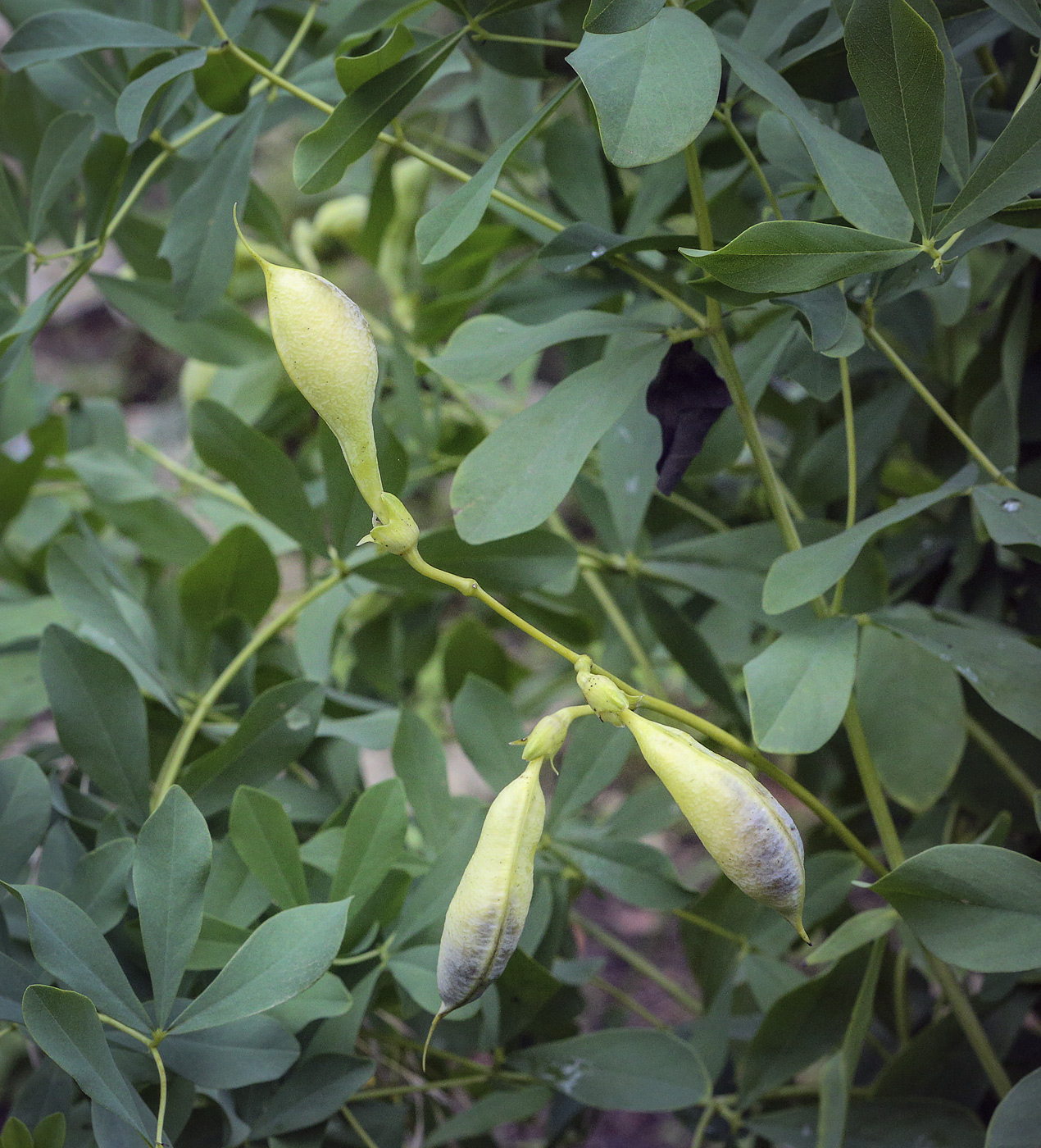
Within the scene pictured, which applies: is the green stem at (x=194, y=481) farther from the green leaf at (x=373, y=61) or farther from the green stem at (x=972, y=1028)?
the green stem at (x=972, y=1028)

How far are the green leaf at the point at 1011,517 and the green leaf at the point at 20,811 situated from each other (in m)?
0.35

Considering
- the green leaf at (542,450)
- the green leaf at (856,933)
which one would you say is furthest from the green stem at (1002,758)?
the green leaf at (542,450)

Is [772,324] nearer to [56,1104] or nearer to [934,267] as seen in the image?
[934,267]

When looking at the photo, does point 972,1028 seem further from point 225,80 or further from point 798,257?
point 225,80

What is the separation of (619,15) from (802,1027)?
0.38m

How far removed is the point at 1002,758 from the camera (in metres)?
0.48

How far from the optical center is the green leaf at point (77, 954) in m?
Result: 0.29

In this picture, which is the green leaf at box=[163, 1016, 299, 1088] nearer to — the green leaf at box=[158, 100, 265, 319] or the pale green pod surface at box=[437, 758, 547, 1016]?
the pale green pod surface at box=[437, 758, 547, 1016]

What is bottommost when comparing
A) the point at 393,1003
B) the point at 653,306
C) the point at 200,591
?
the point at 393,1003

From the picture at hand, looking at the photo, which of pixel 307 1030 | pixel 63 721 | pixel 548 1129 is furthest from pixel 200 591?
pixel 548 1129

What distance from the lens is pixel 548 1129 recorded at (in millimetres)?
488

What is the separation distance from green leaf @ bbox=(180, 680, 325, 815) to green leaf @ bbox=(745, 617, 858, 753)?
19cm

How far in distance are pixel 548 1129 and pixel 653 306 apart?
420mm

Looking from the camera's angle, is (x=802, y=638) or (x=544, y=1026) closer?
(x=802, y=638)
